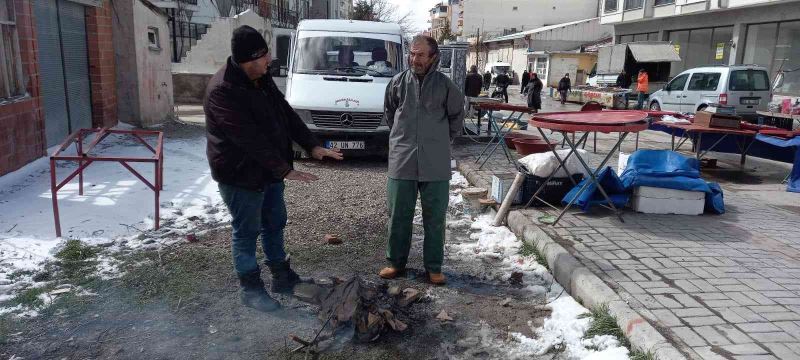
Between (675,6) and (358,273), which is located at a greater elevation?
(675,6)

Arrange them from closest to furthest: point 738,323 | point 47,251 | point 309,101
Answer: point 738,323, point 47,251, point 309,101

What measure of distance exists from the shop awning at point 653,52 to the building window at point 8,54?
2291 centimetres

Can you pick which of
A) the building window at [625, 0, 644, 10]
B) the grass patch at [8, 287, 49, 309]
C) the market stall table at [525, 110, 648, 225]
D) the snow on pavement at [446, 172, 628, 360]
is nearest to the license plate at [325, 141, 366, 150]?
the snow on pavement at [446, 172, 628, 360]

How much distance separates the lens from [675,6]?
25.8 metres

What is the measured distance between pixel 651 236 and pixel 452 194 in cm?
264

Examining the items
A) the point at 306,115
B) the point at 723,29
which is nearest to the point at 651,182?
the point at 306,115

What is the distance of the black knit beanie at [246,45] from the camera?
124 inches

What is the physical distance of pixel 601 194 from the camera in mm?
5391

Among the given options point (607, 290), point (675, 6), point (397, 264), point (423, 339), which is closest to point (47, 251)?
point (397, 264)

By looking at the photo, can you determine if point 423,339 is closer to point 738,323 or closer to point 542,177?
point 738,323

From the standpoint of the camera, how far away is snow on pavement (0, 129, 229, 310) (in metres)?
4.36

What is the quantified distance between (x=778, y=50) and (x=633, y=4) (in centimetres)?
1078

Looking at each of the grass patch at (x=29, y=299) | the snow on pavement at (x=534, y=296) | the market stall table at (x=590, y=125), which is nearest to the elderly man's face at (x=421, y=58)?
the market stall table at (x=590, y=125)

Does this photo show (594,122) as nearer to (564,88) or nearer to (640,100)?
(640,100)
